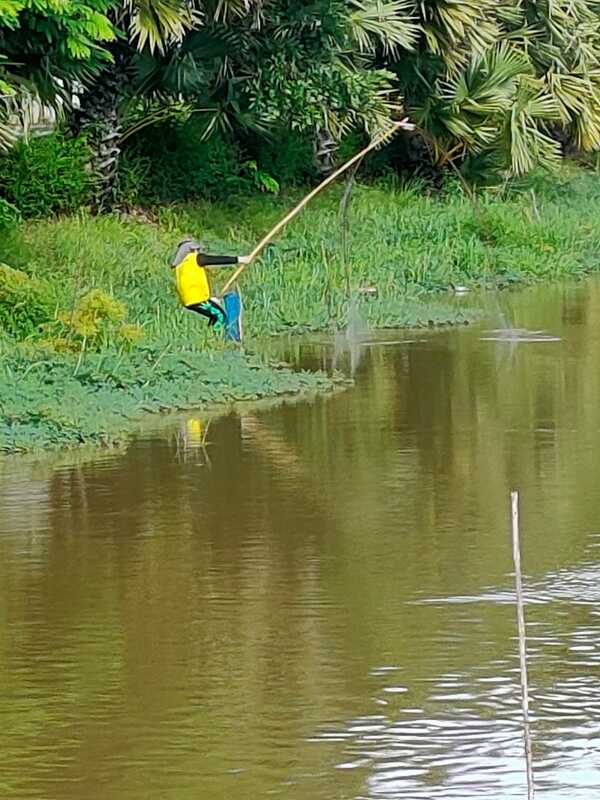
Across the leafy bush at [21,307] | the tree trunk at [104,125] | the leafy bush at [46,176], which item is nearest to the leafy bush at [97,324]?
the leafy bush at [21,307]

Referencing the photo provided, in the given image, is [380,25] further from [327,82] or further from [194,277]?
[194,277]

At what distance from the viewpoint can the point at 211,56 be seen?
18.5 m

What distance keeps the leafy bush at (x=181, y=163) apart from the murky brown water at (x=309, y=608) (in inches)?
378

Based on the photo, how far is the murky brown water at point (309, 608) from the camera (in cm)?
551

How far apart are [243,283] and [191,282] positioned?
306cm

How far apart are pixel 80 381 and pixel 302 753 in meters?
5.92

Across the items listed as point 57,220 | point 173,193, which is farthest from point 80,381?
point 173,193

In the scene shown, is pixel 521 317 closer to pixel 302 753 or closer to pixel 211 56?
pixel 211 56

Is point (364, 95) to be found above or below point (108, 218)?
above

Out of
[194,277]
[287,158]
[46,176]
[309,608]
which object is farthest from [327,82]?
[309,608]

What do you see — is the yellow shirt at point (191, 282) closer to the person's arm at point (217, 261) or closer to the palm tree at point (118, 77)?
the person's arm at point (217, 261)

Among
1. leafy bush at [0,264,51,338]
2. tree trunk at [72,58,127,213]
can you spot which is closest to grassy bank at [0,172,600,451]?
leafy bush at [0,264,51,338]

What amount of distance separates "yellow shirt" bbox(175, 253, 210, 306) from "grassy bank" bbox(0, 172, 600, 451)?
0.90 ft

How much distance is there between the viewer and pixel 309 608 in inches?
282
